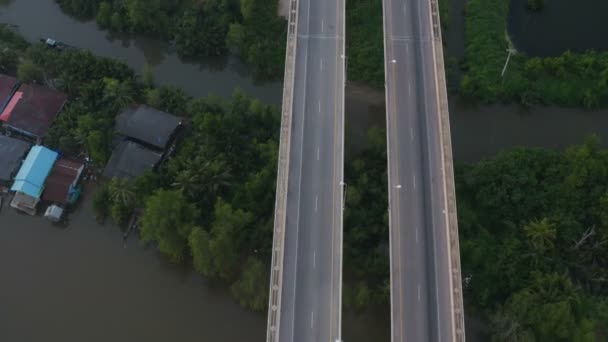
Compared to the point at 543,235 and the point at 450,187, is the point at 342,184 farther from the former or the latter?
the point at 543,235

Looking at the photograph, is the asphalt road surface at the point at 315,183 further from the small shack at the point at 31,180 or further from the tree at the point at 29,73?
the tree at the point at 29,73

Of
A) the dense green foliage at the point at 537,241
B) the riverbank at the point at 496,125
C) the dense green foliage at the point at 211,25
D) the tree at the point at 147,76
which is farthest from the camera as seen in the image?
the dense green foliage at the point at 211,25

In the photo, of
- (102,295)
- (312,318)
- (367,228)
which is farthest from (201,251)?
(367,228)

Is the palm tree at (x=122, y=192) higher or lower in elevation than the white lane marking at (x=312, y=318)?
higher

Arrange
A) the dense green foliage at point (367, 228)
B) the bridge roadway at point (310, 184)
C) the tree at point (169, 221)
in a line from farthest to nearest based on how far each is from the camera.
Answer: the tree at point (169, 221) < the dense green foliage at point (367, 228) < the bridge roadway at point (310, 184)

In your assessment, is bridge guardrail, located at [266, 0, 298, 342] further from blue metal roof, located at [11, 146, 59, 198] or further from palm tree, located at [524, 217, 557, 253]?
blue metal roof, located at [11, 146, 59, 198]

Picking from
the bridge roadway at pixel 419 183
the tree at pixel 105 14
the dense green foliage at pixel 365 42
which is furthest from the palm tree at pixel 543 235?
the tree at pixel 105 14
